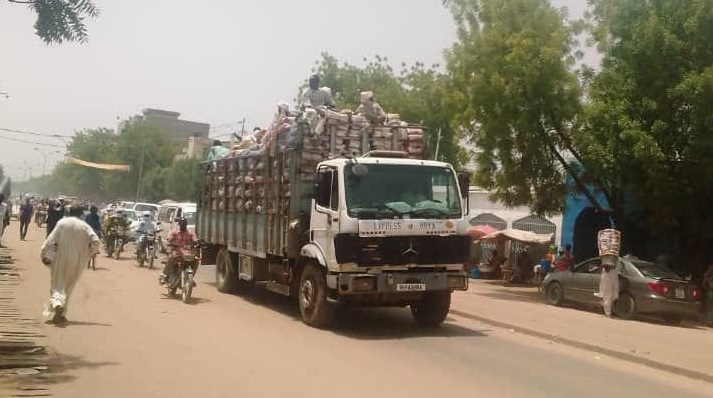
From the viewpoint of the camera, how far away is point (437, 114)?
34750 mm

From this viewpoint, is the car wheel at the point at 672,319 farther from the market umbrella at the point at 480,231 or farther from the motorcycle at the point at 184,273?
the market umbrella at the point at 480,231

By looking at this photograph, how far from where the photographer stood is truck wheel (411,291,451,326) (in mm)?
11430

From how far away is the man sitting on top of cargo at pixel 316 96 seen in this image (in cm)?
1273

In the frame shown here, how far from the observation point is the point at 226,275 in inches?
605

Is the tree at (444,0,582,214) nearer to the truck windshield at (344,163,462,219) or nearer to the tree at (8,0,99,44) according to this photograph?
the truck windshield at (344,163,462,219)

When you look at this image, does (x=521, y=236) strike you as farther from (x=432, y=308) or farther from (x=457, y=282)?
(x=457, y=282)

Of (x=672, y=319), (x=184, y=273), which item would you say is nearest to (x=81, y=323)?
(x=184, y=273)

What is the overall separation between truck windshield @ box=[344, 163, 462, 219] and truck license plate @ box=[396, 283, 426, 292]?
101 cm

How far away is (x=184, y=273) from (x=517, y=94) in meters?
9.42

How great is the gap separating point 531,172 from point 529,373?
1156 cm

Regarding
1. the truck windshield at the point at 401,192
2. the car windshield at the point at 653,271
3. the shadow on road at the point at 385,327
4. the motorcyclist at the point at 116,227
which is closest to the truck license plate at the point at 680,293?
the car windshield at the point at 653,271

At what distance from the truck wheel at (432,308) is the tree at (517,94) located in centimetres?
782

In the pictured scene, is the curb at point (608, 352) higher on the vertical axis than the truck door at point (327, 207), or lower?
lower

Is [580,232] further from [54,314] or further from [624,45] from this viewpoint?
[54,314]
